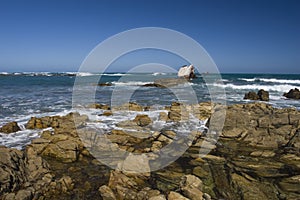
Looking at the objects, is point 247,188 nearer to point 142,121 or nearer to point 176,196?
point 176,196

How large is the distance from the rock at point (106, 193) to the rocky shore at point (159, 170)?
2 cm

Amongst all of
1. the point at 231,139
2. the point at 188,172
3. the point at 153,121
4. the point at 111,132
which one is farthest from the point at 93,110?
the point at 188,172

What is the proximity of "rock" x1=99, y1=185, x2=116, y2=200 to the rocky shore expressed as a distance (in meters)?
0.02

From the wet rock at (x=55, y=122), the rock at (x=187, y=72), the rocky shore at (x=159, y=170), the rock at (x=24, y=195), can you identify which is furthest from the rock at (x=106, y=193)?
the rock at (x=187, y=72)

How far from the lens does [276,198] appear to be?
209 inches

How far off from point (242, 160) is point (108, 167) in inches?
153

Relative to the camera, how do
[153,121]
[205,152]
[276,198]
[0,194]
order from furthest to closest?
[153,121]
[205,152]
[276,198]
[0,194]

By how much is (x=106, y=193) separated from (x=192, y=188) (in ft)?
5.87

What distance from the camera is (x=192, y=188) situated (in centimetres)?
513

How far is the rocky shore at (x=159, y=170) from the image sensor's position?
5.34 m

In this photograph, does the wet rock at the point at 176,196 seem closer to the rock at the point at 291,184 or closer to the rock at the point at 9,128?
the rock at the point at 291,184

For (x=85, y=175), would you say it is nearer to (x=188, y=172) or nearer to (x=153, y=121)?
(x=188, y=172)

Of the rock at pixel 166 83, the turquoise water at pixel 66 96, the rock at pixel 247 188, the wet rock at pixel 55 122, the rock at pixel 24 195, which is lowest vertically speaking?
the rock at pixel 247 188

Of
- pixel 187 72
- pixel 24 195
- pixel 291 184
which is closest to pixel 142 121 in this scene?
pixel 291 184
